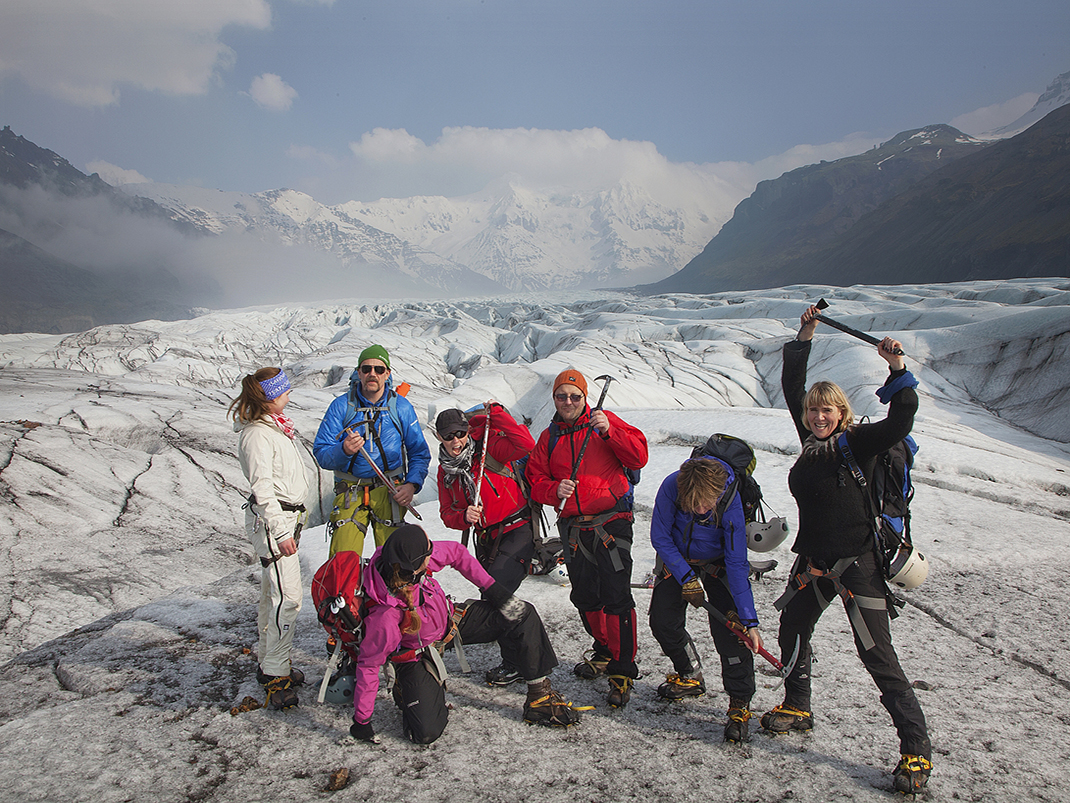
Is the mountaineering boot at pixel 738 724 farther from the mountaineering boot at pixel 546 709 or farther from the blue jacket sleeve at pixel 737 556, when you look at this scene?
the mountaineering boot at pixel 546 709

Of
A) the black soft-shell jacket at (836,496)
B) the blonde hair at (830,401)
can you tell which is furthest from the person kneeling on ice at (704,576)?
the blonde hair at (830,401)

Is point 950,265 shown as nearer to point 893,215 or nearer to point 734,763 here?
point 893,215

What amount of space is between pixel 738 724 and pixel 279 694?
2929 mm

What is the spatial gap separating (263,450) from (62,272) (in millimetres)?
206367

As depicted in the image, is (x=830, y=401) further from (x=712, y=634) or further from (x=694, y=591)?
(x=712, y=634)

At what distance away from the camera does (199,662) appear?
13.2 feet

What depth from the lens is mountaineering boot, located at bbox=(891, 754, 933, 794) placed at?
8.77ft

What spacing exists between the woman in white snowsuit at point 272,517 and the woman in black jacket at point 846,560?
10.2 feet

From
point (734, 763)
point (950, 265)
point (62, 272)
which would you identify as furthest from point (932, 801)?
point (62, 272)

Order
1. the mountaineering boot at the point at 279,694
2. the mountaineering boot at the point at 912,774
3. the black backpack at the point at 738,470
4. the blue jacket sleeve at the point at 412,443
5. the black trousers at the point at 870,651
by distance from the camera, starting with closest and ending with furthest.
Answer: the mountaineering boot at the point at 912,774
the black trousers at the point at 870,651
the black backpack at the point at 738,470
the mountaineering boot at the point at 279,694
the blue jacket sleeve at the point at 412,443

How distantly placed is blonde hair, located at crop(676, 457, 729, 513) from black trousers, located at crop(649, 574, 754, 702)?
56cm

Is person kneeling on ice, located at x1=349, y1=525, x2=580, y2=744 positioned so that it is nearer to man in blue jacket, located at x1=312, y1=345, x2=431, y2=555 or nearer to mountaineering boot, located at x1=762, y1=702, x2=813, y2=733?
man in blue jacket, located at x1=312, y1=345, x2=431, y2=555

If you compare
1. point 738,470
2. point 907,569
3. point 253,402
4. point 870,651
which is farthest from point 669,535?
point 253,402

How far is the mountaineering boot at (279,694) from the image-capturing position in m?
3.46
